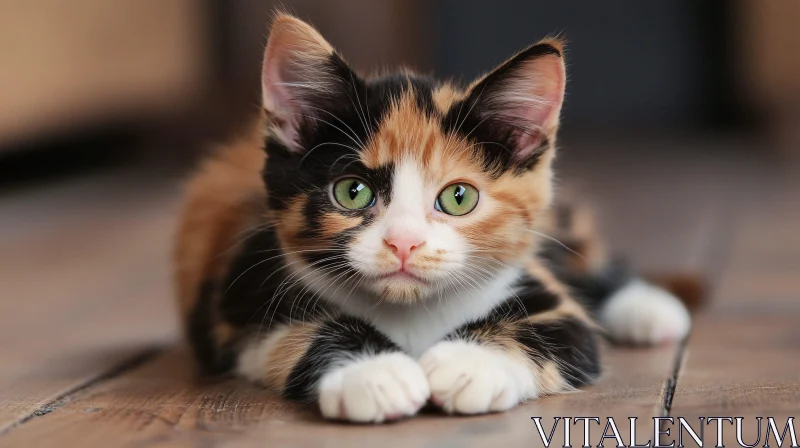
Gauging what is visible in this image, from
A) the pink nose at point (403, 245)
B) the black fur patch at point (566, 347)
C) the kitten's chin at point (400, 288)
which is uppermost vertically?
the pink nose at point (403, 245)

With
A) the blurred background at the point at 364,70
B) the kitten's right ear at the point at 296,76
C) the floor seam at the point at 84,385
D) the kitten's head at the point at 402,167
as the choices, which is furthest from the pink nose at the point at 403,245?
the blurred background at the point at 364,70

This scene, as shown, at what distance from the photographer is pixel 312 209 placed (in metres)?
1.37

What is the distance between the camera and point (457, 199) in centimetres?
136

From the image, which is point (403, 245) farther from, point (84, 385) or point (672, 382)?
point (84, 385)

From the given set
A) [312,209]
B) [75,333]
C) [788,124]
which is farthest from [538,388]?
[788,124]

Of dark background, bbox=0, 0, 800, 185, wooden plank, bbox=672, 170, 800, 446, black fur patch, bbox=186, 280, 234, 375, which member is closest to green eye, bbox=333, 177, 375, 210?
black fur patch, bbox=186, 280, 234, 375

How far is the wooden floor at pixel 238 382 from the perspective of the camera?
1.24 m

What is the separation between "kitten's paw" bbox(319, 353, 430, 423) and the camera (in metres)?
1.20

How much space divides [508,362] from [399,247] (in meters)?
0.22

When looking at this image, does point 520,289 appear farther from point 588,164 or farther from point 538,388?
point 588,164

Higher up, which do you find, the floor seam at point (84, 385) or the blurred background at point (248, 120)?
the blurred background at point (248, 120)

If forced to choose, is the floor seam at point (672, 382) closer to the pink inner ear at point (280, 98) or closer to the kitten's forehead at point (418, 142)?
the kitten's forehead at point (418, 142)

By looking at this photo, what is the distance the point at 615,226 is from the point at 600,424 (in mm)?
2041

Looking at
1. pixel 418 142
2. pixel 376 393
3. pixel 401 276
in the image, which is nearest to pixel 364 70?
pixel 418 142
